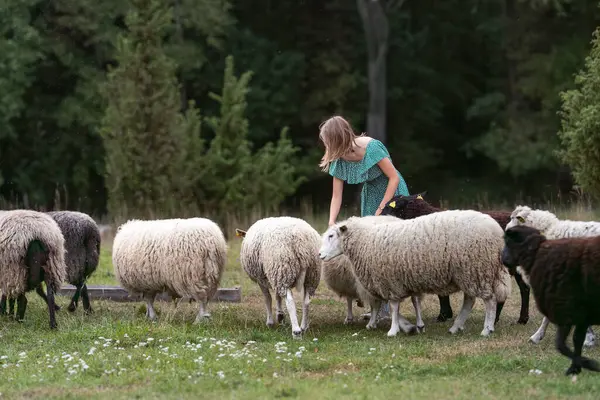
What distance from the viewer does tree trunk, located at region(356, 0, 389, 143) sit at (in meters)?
31.0

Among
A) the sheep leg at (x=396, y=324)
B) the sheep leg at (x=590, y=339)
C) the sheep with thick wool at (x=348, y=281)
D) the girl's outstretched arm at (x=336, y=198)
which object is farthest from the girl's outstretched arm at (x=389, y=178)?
the sheep leg at (x=590, y=339)

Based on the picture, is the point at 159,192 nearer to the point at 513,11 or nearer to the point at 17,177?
the point at 17,177

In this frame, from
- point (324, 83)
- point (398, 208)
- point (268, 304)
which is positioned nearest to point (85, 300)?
point (268, 304)

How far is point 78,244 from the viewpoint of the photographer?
40.0 ft

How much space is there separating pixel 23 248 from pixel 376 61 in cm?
2169

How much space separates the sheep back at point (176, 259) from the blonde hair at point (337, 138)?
1609mm

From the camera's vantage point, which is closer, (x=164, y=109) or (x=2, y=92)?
(x=164, y=109)

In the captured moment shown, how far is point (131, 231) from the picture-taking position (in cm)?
1180

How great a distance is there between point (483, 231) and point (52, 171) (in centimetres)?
2418

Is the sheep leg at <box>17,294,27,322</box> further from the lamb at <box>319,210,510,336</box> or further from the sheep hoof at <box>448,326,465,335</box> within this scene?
the sheep hoof at <box>448,326,465,335</box>

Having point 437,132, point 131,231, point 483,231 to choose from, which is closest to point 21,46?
point 437,132

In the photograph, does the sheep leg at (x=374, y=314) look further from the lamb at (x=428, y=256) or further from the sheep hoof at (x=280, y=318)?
the sheep hoof at (x=280, y=318)

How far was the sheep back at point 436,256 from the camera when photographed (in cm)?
1002

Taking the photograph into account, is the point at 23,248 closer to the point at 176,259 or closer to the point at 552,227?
the point at 176,259
